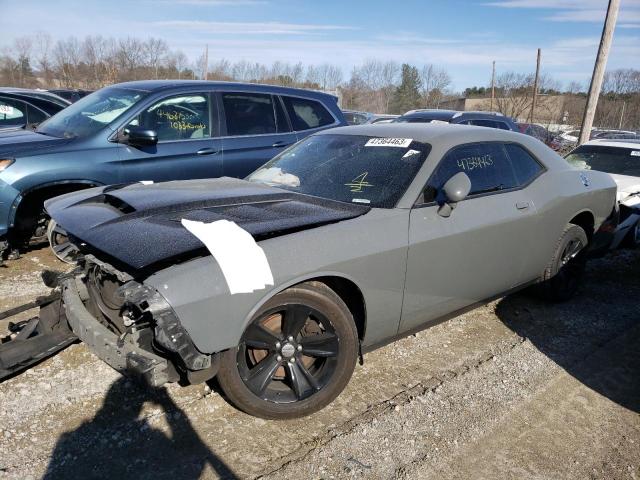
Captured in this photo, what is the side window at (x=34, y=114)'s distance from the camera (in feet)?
26.7

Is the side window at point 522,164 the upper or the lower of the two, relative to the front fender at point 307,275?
upper

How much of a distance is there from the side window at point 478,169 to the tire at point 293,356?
1.06 m

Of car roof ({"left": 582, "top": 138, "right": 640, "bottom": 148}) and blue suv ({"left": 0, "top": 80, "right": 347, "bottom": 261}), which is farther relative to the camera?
car roof ({"left": 582, "top": 138, "right": 640, "bottom": 148})

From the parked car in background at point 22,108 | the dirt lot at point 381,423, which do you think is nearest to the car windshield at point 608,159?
the dirt lot at point 381,423

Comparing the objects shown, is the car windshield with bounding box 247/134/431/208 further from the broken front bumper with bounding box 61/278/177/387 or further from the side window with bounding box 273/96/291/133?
the side window with bounding box 273/96/291/133

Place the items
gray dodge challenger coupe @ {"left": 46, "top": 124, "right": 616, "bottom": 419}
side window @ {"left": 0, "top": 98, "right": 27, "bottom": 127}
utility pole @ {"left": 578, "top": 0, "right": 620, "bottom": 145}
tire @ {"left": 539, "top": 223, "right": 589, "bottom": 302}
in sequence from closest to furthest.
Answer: gray dodge challenger coupe @ {"left": 46, "top": 124, "right": 616, "bottom": 419} < tire @ {"left": 539, "top": 223, "right": 589, "bottom": 302} < side window @ {"left": 0, "top": 98, "right": 27, "bottom": 127} < utility pole @ {"left": 578, "top": 0, "right": 620, "bottom": 145}

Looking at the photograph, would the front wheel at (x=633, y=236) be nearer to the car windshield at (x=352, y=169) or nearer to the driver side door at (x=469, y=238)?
the driver side door at (x=469, y=238)

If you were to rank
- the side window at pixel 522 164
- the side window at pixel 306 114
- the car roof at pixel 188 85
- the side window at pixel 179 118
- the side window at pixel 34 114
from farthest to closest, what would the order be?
the side window at pixel 34 114 < the side window at pixel 306 114 < the car roof at pixel 188 85 < the side window at pixel 179 118 < the side window at pixel 522 164

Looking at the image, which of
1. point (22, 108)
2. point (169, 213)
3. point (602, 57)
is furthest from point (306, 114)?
point (602, 57)

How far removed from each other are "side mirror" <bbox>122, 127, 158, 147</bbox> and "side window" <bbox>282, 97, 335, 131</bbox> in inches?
75.9

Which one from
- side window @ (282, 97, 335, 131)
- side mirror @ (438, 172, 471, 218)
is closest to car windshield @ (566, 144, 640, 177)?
side window @ (282, 97, 335, 131)

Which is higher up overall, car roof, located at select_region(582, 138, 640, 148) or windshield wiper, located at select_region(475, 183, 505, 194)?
windshield wiper, located at select_region(475, 183, 505, 194)

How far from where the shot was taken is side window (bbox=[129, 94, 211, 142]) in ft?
17.5

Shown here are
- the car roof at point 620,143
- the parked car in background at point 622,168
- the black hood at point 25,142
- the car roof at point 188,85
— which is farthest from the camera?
the car roof at point 620,143
